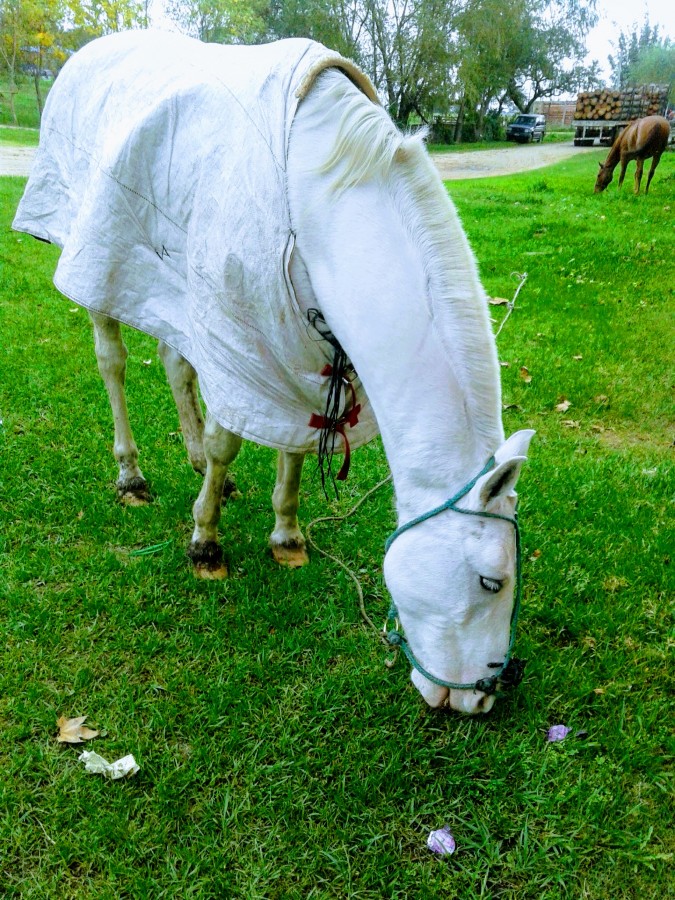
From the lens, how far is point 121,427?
373cm

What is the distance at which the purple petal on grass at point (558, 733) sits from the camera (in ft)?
8.11

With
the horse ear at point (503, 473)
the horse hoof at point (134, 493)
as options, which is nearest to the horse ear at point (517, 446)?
the horse ear at point (503, 473)

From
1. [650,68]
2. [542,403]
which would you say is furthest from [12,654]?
[650,68]

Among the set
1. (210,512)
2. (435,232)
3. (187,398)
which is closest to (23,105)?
(187,398)

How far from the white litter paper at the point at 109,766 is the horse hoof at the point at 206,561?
3.24 feet

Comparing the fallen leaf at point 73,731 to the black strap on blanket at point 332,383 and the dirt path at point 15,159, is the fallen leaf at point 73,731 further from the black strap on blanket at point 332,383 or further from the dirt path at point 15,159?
the dirt path at point 15,159

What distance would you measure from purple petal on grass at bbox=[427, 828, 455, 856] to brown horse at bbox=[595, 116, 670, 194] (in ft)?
46.0

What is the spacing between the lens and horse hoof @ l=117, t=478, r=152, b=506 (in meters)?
3.69

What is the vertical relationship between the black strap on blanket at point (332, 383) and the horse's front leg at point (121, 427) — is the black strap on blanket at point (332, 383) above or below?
above

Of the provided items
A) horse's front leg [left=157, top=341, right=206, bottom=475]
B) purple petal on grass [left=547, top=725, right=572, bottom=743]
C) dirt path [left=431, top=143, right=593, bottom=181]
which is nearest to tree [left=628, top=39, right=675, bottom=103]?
dirt path [left=431, top=143, right=593, bottom=181]

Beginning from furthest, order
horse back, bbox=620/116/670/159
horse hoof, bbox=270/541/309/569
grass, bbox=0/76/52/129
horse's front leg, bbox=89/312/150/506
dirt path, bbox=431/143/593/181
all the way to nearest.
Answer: grass, bbox=0/76/52/129, dirt path, bbox=431/143/593/181, horse back, bbox=620/116/670/159, horse's front leg, bbox=89/312/150/506, horse hoof, bbox=270/541/309/569

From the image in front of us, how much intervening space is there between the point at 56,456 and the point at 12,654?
1.61 metres

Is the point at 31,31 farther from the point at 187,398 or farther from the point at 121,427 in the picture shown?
the point at 187,398

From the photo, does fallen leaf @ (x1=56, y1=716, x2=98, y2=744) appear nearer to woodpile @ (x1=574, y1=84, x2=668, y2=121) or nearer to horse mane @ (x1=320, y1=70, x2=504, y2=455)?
horse mane @ (x1=320, y1=70, x2=504, y2=455)
